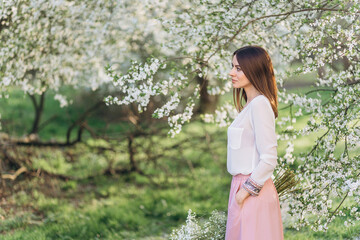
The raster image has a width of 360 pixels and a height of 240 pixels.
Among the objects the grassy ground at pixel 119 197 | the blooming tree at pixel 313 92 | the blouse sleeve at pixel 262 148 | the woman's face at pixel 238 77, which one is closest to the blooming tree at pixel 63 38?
the grassy ground at pixel 119 197

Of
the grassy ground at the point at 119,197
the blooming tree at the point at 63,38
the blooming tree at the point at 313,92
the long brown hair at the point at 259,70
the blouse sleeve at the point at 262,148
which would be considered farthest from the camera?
the grassy ground at the point at 119,197

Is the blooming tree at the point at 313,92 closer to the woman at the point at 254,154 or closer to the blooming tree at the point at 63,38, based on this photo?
the woman at the point at 254,154

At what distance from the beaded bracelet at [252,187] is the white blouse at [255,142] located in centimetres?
2

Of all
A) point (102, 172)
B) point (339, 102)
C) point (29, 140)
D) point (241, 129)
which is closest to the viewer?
point (241, 129)

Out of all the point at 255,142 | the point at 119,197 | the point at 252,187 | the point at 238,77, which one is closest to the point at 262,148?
the point at 255,142

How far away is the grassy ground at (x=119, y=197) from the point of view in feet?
23.5

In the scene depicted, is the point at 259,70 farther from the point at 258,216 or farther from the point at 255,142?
the point at 258,216

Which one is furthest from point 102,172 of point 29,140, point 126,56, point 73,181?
point 126,56

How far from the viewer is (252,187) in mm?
3426

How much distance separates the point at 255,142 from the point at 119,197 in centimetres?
595

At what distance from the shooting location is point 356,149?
5.11 m

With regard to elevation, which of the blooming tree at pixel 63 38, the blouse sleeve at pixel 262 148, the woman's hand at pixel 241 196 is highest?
the blooming tree at pixel 63 38

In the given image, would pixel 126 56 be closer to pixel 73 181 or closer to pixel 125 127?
pixel 125 127

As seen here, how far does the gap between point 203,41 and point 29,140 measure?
5171 millimetres
